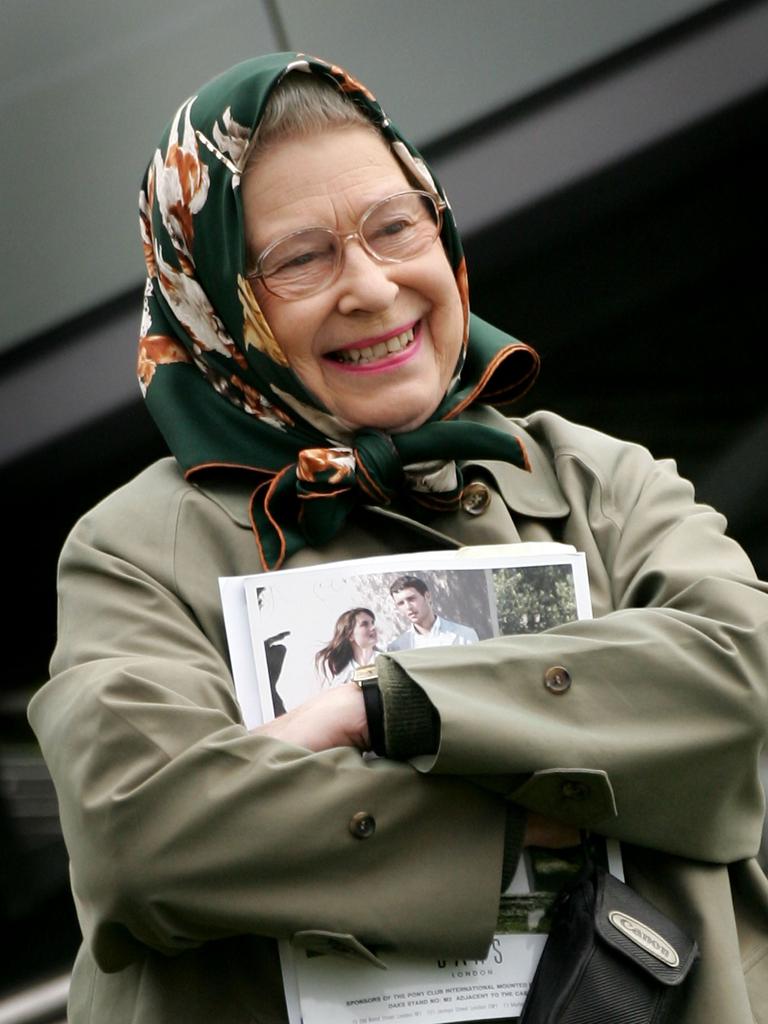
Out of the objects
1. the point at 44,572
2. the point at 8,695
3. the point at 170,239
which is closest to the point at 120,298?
the point at 44,572

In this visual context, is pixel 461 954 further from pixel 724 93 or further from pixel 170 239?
pixel 724 93

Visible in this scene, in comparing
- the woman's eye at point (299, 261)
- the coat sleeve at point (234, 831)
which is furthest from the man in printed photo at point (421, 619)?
the woman's eye at point (299, 261)

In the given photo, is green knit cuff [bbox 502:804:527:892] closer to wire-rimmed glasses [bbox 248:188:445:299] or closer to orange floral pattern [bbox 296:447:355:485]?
orange floral pattern [bbox 296:447:355:485]

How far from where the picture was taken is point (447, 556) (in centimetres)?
227

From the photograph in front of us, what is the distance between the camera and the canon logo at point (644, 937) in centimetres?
203

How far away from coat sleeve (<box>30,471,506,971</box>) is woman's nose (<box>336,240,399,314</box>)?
55 centimetres

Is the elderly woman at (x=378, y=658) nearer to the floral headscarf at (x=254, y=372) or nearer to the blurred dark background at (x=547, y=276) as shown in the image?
the floral headscarf at (x=254, y=372)

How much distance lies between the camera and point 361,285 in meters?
2.37

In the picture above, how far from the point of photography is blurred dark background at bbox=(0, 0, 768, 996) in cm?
471

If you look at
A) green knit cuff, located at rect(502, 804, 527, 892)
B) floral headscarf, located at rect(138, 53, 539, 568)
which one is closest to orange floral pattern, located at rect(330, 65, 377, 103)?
floral headscarf, located at rect(138, 53, 539, 568)

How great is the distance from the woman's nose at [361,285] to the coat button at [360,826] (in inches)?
28.1

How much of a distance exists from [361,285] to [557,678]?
0.61 m

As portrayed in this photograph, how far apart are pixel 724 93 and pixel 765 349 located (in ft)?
2.54

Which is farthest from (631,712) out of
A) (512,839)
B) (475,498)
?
(475,498)
